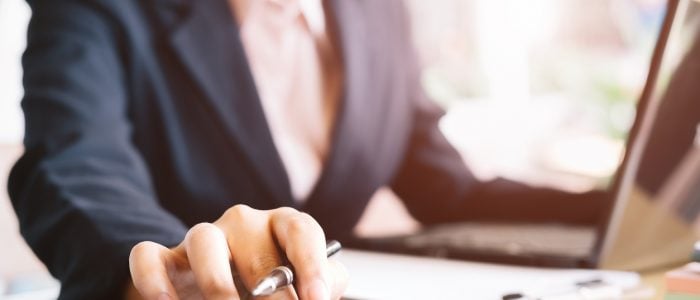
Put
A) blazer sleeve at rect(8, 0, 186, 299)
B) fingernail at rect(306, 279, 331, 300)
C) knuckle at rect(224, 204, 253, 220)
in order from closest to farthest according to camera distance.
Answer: fingernail at rect(306, 279, 331, 300)
knuckle at rect(224, 204, 253, 220)
blazer sleeve at rect(8, 0, 186, 299)

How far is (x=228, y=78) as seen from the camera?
3.01 ft

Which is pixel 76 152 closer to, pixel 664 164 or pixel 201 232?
pixel 201 232

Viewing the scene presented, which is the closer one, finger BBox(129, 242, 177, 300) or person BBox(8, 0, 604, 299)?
finger BBox(129, 242, 177, 300)

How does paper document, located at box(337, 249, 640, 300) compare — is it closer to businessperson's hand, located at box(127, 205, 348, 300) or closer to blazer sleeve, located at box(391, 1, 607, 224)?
blazer sleeve, located at box(391, 1, 607, 224)

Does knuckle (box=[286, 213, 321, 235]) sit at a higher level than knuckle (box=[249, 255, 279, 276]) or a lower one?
higher

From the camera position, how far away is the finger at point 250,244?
0.64 m

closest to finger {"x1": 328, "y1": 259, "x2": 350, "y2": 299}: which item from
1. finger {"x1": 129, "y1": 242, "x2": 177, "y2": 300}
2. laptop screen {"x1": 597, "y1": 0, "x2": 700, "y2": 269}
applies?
finger {"x1": 129, "y1": 242, "x2": 177, "y2": 300}

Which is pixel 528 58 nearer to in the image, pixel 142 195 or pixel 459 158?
pixel 459 158

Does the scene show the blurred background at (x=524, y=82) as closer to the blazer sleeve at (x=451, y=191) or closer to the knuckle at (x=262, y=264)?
the blazer sleeve at (x=451, y=191)

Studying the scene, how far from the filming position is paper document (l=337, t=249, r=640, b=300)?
0.83 m

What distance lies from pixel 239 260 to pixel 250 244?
0.6 inches

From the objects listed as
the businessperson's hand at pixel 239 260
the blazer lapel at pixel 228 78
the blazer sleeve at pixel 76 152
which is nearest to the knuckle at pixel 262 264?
the businessperson's hand at pixel 239 260

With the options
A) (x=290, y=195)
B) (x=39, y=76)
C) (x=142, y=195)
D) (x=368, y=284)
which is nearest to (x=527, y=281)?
(x=368, y=284)

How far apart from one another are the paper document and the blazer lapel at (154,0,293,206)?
0.40 feet
